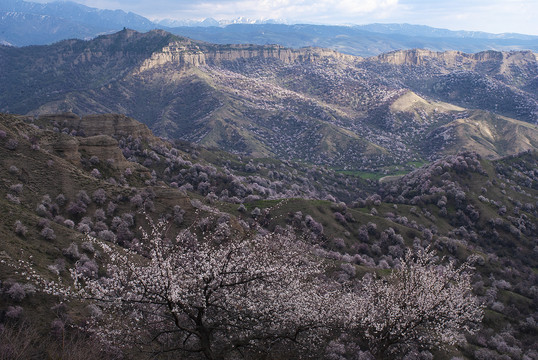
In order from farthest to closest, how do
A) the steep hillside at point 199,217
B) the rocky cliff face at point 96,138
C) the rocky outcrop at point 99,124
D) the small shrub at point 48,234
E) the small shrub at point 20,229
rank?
1. the rocky outcrop at point 99,124
2. the rocky cliff face at point 96,138
3. the small shrub at point 48,234
4. the small shrub at point 20,229
5. the steep hillside at point 199,217

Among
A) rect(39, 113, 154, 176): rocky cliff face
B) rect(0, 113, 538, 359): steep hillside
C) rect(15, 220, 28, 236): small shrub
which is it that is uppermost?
rect(39, 113, 154, 176): rocky cliff face

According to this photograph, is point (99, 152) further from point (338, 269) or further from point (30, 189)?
point (338, 269)

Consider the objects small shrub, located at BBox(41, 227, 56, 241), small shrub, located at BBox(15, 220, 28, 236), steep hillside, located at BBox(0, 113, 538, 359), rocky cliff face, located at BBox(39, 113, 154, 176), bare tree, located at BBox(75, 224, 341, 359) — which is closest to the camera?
bare tree, located at BBox(75, 224, 341, 359)

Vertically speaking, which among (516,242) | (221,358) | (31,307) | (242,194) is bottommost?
(516,242)

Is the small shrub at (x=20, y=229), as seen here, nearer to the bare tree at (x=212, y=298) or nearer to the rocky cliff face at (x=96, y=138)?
the bare tree at (x=212, y=298)

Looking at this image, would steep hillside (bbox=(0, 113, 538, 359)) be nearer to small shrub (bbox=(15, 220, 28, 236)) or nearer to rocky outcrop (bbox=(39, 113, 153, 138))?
small shrub (bbox=(15, 220, 28, 236))

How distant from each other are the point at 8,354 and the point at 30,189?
37.8m

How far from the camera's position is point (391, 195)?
396 feet

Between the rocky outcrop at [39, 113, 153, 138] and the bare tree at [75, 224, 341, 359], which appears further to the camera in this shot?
the rocky outcrop at [39, 113, 153, 138]

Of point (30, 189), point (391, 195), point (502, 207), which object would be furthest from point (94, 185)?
point (502, 207)

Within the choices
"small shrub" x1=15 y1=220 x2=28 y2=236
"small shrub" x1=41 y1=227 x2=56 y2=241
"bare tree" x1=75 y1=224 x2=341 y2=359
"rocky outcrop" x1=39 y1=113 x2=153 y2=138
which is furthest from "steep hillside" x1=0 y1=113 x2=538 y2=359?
"bare tree" x1=75 y1=224 x2=341 y2=359

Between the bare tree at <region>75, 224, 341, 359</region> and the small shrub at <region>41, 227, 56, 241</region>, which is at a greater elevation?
the bare tree at <region>75, 224, 341, 359</region>

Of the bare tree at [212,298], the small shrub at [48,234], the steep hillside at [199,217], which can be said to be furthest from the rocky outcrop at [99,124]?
the bare tree at [212,298]

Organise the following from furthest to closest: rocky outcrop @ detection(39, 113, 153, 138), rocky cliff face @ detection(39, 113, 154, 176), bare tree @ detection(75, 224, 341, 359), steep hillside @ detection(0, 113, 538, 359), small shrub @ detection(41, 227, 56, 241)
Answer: rocky outcrop @ detection(39, 113, 153, 138)
rocky cliff face @ detection(39, 113, 154, 176)
small shrub @ detection(41, 227, 56, 241)
steep hillside @ detection(0, 113, 538, 359)
bare tree @ detection(75, 224, 341, 359)
